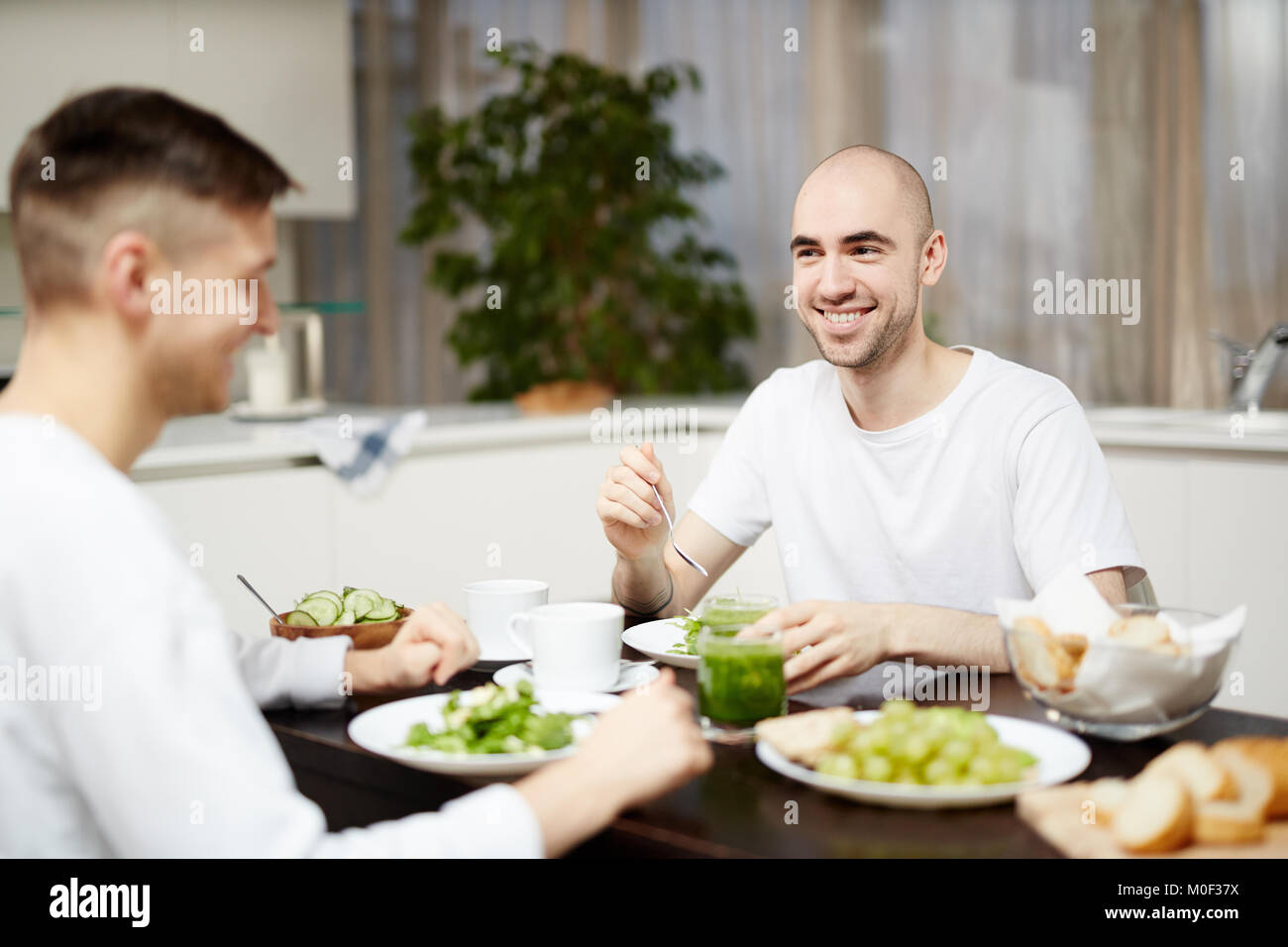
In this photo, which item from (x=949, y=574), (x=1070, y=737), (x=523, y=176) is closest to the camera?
(x=1070, y=737)

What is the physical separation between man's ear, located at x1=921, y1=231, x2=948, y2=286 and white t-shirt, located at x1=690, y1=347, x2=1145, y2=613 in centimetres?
14

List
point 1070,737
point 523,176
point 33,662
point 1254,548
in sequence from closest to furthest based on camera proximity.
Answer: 1. point 33,662
2. point 1070,737
3. point 1254,548
4. point 523,176

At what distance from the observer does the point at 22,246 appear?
936 mm

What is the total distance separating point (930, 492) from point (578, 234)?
2.47 meters

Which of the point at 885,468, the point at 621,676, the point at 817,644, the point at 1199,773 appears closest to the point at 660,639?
the point at 621,676

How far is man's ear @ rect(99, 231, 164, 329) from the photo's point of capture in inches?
35.4

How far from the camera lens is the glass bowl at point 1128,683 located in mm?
1049

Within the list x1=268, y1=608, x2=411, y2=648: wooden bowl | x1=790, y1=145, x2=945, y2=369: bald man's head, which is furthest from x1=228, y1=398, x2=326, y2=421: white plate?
x1=268, y1=608, x2=411, y2=648: wooden bowl

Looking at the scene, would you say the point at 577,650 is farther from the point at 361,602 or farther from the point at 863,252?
the point at 863,252

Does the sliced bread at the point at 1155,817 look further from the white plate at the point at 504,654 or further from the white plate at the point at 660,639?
the white plate at the point at 504,654

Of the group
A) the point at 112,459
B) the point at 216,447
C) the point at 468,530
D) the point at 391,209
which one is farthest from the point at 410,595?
the point at 391,209

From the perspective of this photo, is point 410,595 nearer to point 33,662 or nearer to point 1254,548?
point 1254,548

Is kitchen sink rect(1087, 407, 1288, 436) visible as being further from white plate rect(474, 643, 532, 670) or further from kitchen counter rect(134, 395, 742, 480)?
white plate rect(474, 643, 532, 670)
